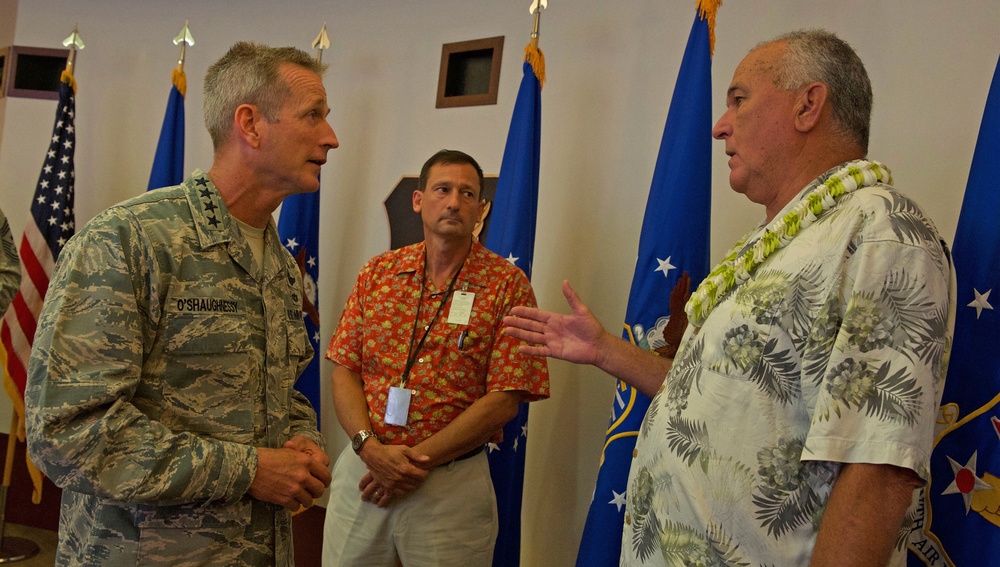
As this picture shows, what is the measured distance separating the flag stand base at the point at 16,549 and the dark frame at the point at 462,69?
9.61ft

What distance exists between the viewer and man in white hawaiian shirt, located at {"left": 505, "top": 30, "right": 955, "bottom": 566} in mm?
1146

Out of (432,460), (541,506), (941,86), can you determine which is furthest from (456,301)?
(941,86)

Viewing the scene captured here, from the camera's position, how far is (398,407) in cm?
237

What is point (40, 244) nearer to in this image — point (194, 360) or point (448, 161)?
point (448, 161)

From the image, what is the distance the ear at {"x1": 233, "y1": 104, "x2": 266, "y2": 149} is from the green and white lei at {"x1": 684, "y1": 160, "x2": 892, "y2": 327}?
3.20 ft

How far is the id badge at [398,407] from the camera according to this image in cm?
237

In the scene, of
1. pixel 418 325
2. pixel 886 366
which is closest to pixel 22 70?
pixel 418 325

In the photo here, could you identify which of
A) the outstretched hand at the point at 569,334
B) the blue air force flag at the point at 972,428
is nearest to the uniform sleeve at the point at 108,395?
the outstretched hand at the point at 569,334

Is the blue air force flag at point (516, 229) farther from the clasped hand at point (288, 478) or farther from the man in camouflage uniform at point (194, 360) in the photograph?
the clasped hand at point (288, 478)

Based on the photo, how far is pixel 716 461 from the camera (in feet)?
4.24

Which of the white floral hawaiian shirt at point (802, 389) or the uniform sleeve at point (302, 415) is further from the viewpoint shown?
the uniform sleeve at point (302, 415)

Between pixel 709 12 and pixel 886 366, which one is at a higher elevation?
pixel 709 12

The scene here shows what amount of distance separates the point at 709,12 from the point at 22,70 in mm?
4066

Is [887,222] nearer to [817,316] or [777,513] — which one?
[817,316]
